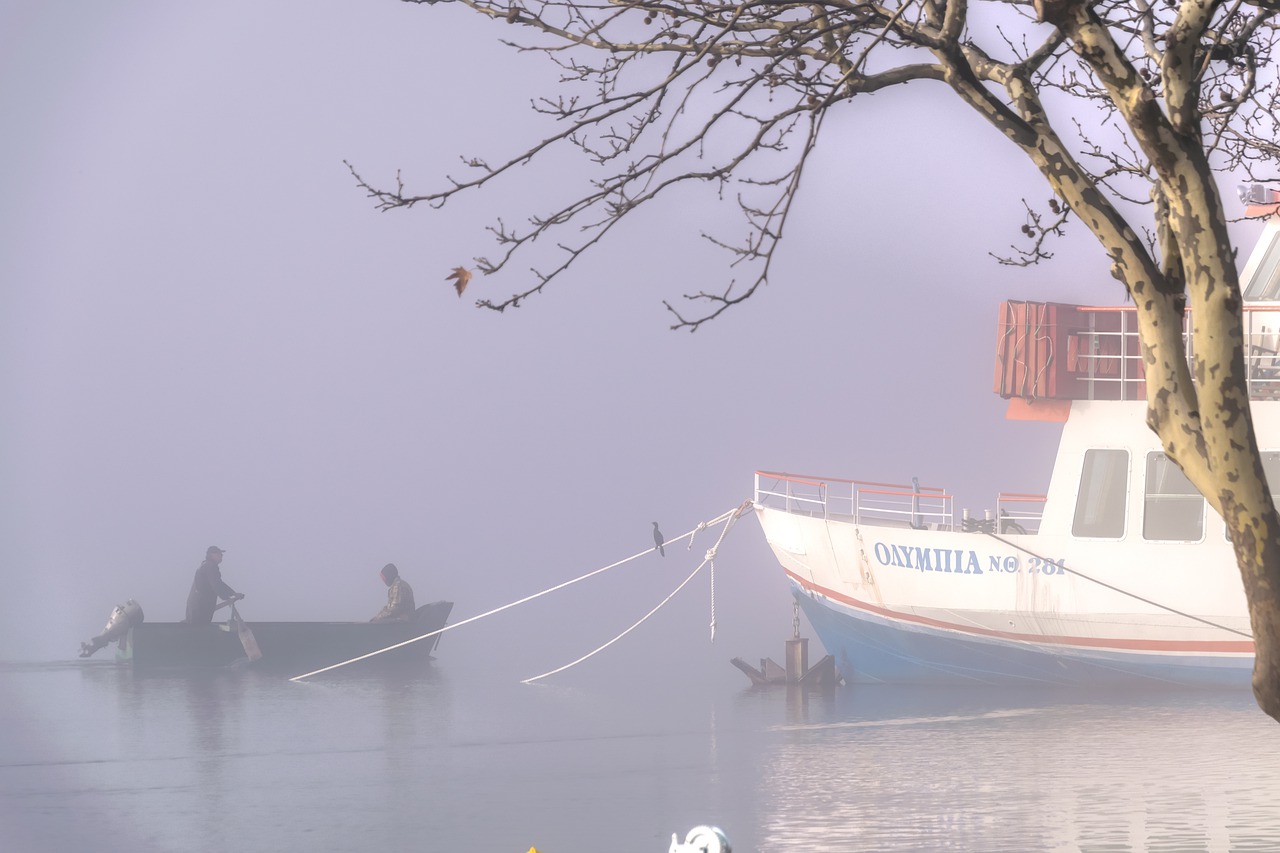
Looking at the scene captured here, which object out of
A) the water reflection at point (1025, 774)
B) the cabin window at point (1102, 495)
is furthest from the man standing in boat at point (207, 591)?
the cabin window at point (1102, 495)

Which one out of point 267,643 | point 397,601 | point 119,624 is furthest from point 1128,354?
point 119,624

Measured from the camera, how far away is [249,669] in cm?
3177

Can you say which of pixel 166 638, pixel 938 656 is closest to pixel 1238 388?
pixel 938 656

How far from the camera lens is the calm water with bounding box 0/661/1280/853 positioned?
13.1 m

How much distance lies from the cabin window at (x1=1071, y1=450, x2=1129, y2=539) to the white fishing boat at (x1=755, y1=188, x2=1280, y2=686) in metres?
0.02

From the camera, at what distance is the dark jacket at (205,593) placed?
99.0ft

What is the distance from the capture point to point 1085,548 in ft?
77.7

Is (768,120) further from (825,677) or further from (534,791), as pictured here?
(825,677)

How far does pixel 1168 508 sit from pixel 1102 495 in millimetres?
931

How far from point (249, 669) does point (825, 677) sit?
37.1ft

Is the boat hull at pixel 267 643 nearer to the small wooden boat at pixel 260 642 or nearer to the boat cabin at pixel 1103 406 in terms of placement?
the small wooden boat at pixel 260 642

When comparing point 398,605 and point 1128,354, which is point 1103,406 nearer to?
point 1128,354

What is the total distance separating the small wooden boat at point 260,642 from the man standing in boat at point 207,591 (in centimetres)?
37

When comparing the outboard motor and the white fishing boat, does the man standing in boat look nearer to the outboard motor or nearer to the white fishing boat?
the outboard motor
